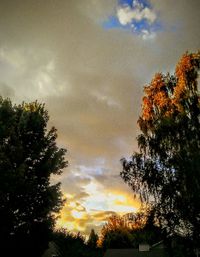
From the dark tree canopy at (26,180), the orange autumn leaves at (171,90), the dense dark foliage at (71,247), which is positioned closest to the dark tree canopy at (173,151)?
the orange autumn leaves at (171,90)

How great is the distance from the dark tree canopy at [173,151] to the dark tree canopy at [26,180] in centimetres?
480

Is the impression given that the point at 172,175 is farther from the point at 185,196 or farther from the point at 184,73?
the point at 184,73

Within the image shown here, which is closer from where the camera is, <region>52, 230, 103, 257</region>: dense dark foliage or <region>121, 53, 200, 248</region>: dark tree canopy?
<region>121, 53, 200, 248</region>: dark tree canopy

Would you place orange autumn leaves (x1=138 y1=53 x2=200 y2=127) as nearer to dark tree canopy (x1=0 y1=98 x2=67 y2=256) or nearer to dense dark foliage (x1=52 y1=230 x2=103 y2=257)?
dark tree canopy (x1=0 y1=98 x2=67 y2=256)

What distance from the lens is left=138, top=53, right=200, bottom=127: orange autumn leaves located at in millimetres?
21156

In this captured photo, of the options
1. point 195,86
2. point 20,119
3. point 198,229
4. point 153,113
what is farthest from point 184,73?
point 20,119

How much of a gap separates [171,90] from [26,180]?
10.7m

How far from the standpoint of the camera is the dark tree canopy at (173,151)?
18312 mm

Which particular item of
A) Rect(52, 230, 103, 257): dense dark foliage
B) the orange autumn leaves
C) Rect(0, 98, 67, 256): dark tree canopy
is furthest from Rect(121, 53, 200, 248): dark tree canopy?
Rect(52, 230, 103, 257): dense dark foliage

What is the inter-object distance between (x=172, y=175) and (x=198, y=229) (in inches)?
125

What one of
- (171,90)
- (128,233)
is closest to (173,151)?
(171,90)

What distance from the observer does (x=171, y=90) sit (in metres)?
22.2

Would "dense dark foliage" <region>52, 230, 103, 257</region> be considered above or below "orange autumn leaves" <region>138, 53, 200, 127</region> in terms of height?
below

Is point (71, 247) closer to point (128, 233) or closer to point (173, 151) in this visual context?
point (173, 151)
